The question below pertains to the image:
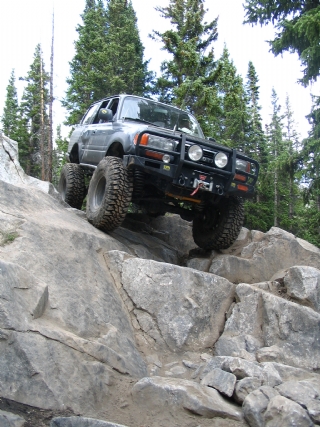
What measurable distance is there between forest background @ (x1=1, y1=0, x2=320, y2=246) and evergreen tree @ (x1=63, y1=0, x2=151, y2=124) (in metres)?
0.05

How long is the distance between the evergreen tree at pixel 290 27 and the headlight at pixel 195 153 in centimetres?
606

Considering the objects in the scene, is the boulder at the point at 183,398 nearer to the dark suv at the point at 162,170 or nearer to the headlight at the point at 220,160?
the dark suv at the point at 162,170

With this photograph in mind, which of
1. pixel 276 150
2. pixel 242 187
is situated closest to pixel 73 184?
pixel 242 187

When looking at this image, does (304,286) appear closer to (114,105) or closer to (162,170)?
(162,170)

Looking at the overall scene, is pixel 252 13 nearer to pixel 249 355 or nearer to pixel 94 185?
pixel 94 185

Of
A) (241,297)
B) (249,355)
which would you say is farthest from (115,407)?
(241,297)

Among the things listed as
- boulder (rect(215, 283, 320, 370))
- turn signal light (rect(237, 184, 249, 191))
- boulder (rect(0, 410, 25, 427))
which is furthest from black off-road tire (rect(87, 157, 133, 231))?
boulder (rect(0, 410, 25, 427))

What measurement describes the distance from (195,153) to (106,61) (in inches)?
694

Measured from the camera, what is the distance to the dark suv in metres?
5.86

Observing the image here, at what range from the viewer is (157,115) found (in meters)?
7.43

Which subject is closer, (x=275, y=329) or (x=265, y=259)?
(x=275, y=329)

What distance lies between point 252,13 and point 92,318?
420 inches

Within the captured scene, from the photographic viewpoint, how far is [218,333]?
559 cm

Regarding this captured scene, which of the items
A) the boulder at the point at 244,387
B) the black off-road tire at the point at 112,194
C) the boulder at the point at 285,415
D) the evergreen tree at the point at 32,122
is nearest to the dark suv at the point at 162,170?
the black off-road tire at the point at 112,194
